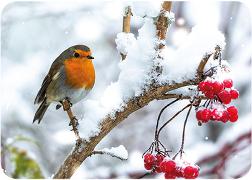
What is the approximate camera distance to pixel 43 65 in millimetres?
2506

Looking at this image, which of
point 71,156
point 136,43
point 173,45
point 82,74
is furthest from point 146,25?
point 173,45

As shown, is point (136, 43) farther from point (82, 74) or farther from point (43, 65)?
point (43, 65)

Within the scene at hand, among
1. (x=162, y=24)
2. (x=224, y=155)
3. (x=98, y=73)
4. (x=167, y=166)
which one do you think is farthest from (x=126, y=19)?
(x=98, y=73)

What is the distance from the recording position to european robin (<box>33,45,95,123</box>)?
1765mm

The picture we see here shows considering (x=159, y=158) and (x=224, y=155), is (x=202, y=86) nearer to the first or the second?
(x=159, y=158)

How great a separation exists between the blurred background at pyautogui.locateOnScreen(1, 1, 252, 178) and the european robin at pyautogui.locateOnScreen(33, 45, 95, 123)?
317 mm

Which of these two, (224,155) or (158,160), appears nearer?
(158,160)

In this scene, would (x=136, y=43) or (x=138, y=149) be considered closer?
(x=136, y=43)

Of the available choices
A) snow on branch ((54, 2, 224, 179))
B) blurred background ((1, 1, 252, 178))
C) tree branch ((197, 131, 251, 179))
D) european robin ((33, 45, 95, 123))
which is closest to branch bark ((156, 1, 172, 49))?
snow on branch ((54, 2, 224, 179))

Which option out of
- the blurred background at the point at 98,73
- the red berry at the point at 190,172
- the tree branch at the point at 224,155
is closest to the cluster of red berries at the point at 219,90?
the red berry at the point at 190,172

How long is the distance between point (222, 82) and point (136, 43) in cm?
24

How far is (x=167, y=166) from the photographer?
1.19m

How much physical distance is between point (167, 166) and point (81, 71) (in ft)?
2.18

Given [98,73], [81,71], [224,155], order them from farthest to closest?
[98,73] → [224,155] → [81,71]
